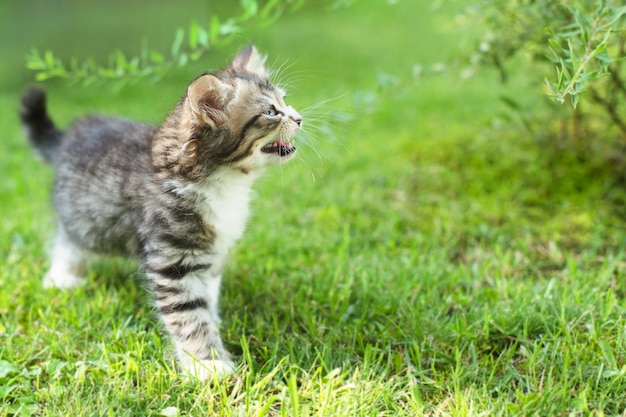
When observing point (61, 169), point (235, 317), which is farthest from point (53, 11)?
point (235, 317)

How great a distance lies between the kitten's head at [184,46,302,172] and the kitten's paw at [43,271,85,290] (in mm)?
1191

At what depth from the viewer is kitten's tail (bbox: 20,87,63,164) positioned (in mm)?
3328

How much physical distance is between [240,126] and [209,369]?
3.11 feet

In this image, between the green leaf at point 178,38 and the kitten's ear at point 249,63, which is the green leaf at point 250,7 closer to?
the kitten's ear at point 249,63

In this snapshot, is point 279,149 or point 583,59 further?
point 279,149

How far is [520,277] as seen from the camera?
3.06 m

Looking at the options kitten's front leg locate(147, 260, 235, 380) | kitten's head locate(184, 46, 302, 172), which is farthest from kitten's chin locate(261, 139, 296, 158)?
kitten's front leg locate(147, 260, 235, 380)

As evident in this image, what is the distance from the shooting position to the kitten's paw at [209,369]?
87.0 inches

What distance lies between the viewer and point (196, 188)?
2396 mm

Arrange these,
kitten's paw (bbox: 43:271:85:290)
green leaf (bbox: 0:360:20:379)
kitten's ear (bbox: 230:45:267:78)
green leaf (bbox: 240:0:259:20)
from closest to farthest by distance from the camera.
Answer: green leaf (bbox: 0:360:20:379)
green leaf (bbox: 240:0:259:20)
kitten's ear (bbox: 230:45:267:78)
kitten's paw (bbox: 43:271:85:290)

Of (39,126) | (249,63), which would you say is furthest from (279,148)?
(39,126)

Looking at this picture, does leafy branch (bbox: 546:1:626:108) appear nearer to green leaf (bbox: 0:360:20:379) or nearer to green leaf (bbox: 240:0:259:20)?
green leaf (bbox: 240:0:259:20)

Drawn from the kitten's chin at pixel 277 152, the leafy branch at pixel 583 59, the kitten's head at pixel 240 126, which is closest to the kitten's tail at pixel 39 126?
the kitten's head at pixel 240 126

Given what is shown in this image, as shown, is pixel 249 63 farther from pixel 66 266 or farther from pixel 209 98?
pixel 66 266
